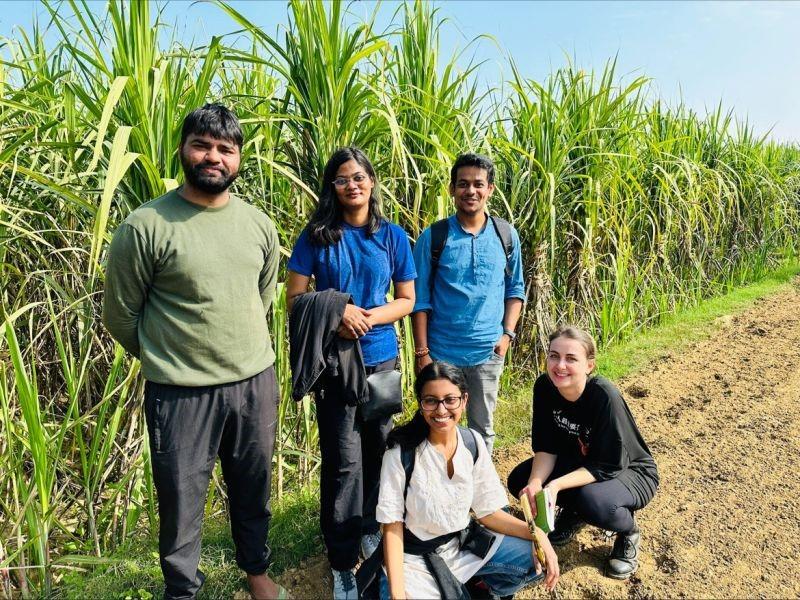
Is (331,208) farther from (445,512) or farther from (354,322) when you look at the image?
(445,512)

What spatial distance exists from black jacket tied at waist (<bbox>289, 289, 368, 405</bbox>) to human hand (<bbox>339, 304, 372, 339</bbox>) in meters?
0.02

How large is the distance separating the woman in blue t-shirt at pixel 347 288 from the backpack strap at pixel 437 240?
0.37 metres

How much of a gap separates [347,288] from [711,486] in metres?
2.39

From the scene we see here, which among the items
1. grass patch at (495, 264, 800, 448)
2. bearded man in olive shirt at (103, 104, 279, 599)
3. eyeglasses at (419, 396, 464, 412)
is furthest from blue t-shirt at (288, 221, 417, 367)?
grass patch at (495, 264, 800, 448)

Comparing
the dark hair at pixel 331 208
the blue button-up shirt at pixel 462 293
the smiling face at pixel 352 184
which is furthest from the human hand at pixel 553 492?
the smiling face at pixel 352 184

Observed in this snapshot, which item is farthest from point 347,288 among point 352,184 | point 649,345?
point 649,345

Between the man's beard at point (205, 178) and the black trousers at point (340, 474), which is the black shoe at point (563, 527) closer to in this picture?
the black trousers at point (340, 474)

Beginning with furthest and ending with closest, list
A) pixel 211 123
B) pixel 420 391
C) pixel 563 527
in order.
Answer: pixel 563 527
pixel 420 391
pixel 211 123

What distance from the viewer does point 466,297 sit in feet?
9.02

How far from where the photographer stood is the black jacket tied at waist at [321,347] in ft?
7.17

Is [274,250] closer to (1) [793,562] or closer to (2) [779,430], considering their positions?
(1) [793,562]

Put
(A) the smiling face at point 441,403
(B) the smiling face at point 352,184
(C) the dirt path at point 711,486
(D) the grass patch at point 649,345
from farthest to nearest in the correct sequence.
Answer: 1. (D) the grass patch at point 649,345
2. (C) the dirt path at point 711,486
3. (B) the smiling face at point 352,184
4. (A) the smiling face at point 441,403

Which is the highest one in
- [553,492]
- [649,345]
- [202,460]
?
[202,460]

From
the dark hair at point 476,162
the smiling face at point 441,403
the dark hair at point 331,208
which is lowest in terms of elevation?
the smiling face at point 441,403
